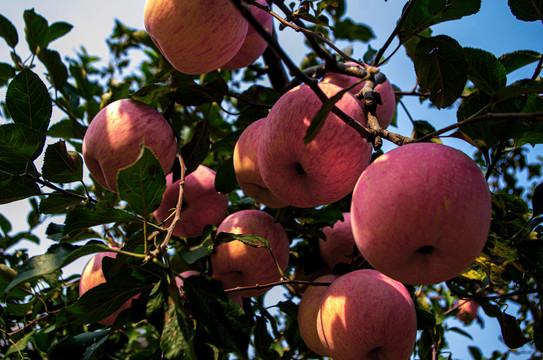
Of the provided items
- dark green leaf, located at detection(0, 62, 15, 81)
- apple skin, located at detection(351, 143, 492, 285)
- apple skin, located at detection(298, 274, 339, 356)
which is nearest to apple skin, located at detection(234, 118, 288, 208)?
apple skin, located at detection(298, 274, 339, 356)

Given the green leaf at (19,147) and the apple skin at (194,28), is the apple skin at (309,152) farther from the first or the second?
the green leaf at (19,147)

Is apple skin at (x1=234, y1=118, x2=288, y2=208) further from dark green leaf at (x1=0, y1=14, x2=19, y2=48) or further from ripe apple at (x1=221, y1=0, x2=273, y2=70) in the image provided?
dark green leaf at (x1=0, y1=14, x2=19, y2=48)

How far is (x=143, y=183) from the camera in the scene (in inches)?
40.7

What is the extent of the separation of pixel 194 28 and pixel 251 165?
57 cm

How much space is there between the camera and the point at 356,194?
1017mm

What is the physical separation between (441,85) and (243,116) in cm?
102

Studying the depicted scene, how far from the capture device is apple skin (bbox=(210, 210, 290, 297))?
1.68 m

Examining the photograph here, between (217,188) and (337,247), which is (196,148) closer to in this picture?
(217,188)

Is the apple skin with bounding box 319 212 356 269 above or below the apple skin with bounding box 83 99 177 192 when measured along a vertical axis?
below

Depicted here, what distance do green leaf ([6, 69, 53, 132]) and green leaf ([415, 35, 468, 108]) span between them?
1534 mm

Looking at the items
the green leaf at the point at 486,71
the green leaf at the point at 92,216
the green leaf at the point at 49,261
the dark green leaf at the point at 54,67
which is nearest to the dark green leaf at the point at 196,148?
the green leaf at the point at 92,216

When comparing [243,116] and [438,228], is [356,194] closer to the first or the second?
[438,228]

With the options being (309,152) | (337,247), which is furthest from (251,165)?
(337,247)

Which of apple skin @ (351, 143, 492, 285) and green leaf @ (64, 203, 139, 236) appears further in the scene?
green leaf @ (64, 203, 139, 236)
